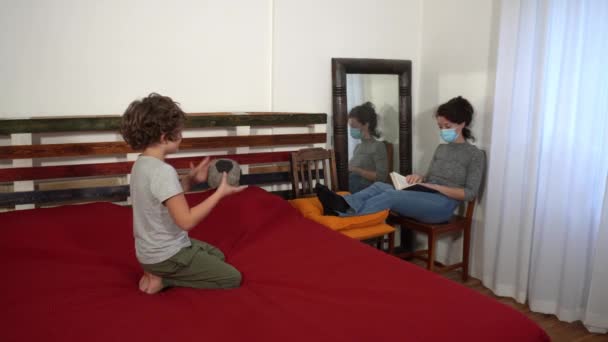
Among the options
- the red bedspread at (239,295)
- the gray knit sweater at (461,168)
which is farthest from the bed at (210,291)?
the gray knit sweater at (461,168)

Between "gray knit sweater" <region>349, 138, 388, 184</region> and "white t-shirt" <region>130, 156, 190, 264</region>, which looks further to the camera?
"gray knit sweater" <region>349, 138, 388, 184</region>

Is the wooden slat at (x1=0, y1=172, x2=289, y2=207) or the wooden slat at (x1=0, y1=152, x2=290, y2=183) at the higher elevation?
the wooden slat at (x1=0, y1=152, x2=290, y2=183)

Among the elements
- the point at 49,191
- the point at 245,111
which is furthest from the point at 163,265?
the point at 245,111

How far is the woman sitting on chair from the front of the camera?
3002 millimetres

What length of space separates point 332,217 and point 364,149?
833 mm

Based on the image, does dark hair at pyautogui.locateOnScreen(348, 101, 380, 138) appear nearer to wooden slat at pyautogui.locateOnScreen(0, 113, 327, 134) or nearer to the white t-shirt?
wooden slat at pyautogui.locateOnScreen(0, 113, 327, 134)

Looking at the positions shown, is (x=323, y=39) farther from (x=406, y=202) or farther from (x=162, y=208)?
(x=162, y=208)

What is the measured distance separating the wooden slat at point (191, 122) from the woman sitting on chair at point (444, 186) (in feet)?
1.97

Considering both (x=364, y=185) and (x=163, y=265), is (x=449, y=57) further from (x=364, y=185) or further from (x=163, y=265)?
(x=163, y=265)

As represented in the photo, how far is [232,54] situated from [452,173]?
5.33ft

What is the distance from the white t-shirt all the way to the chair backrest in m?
1.38

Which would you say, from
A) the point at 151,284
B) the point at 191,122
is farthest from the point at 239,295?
the point at 191,122

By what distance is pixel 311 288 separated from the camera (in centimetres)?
171

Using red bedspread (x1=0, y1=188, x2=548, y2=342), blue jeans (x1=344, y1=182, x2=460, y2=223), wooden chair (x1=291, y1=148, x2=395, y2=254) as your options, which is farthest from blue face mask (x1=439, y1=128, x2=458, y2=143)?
red bedspread (x1=0, y1=188, x2=548, y2=342)
